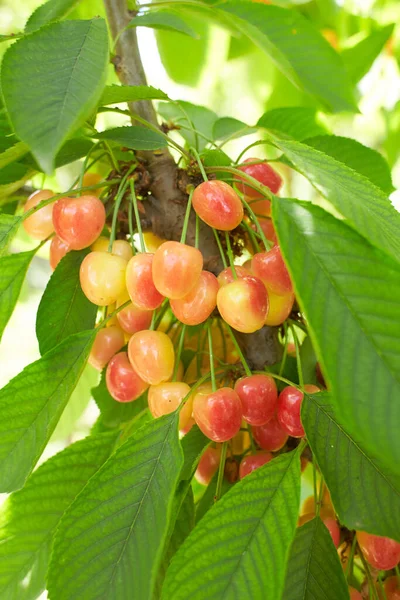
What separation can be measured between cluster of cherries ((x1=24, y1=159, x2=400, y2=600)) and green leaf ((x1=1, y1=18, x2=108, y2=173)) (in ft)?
0.58

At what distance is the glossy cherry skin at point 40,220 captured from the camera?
757 millimetres

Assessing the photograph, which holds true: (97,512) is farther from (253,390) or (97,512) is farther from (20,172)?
(20,172)

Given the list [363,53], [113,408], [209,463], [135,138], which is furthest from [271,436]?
[363,53]

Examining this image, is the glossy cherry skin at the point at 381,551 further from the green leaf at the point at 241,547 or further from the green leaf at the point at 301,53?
the green leaf at the point at 301,53

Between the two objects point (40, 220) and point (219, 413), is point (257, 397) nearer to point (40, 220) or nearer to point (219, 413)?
point (219, 413)

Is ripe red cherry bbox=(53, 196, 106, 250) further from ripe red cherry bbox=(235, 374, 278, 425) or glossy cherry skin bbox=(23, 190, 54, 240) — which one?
ripe red cherry bbox=(235, 374, 278, 425)

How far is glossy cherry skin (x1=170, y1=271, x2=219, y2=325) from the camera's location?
63 cm

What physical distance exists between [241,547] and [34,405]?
24cm

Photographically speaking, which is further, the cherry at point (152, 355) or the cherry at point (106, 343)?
the cherry at point (106, 343)

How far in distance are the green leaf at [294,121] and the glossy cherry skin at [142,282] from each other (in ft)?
1.11

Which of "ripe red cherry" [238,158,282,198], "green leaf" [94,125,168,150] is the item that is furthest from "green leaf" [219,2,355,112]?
"green leaf" [94,125,168,150]

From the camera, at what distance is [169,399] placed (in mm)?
662

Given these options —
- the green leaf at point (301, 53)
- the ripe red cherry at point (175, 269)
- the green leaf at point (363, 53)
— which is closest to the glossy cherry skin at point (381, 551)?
the ripe red cherry at point (175, 269)

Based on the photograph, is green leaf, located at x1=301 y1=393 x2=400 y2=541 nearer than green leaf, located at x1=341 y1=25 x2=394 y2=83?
Yes
